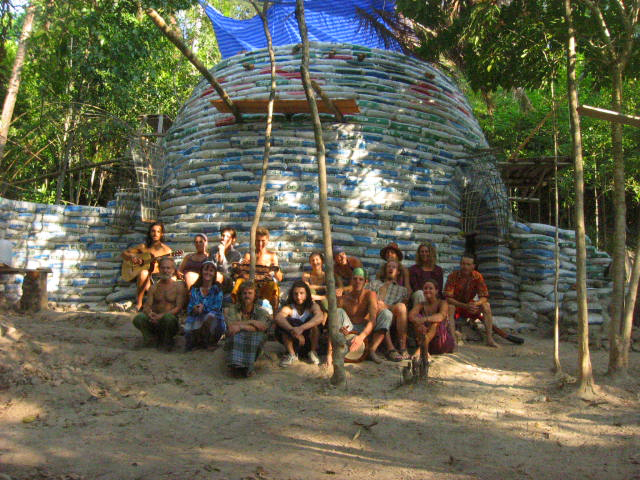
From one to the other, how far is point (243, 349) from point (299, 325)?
605 mm

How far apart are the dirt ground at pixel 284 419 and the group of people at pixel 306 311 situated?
21cm

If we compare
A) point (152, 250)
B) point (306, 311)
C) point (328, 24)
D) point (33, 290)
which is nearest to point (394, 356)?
point (306, 311)

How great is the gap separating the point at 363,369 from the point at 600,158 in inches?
406

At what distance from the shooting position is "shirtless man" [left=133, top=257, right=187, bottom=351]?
4828mm

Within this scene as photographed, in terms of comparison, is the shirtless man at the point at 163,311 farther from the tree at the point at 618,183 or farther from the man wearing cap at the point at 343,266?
the tree at the point at 618,183

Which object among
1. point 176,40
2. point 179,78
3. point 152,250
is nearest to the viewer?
point 176,40

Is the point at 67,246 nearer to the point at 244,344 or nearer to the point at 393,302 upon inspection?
the point at 244,344

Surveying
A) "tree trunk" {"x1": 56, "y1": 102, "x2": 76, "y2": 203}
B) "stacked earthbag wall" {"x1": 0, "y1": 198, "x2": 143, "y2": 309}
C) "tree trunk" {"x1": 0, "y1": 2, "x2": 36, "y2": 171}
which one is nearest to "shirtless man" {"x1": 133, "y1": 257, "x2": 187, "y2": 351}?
"stacked earthbag wall" {"x1": 0, "y1": 198, "x2": 143, "y2": 309}

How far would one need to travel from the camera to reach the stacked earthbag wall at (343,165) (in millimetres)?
6672

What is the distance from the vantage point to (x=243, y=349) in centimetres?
430

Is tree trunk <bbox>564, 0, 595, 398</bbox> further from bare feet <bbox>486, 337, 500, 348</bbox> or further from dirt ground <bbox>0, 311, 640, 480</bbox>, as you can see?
bare feet <bbox>486, 337, 500, 348</bbox>

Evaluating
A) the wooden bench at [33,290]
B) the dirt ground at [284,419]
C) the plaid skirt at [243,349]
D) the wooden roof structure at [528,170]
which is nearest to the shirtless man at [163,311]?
the dirt ground at [284,419]

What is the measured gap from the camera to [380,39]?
8000 millimetres

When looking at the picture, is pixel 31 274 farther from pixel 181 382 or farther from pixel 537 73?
pixel 537 73
